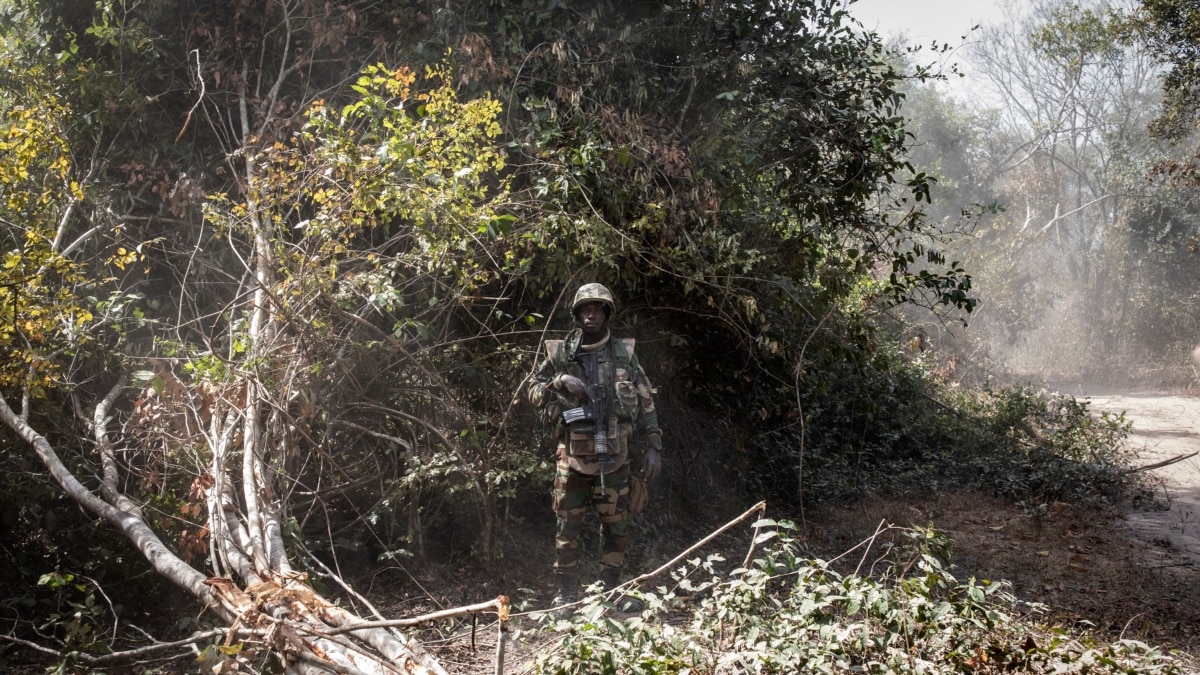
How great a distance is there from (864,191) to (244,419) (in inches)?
179

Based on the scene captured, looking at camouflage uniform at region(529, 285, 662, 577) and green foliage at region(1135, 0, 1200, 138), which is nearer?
camouflage uniform at region(529, 285, 662, 577)

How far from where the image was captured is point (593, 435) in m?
5.22

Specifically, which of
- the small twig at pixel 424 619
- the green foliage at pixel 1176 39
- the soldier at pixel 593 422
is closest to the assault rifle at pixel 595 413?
the soldier at pixel 593 422

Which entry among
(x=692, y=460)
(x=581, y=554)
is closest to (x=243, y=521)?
(x=581, y=554)

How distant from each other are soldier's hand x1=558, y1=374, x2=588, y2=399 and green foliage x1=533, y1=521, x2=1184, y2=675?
155cm

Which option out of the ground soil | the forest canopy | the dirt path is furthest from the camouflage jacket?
the dirt path

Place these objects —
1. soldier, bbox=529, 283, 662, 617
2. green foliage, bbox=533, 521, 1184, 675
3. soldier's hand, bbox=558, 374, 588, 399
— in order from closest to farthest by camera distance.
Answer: green foliage, bbox=533, 521, 1184, 675 → soldier's hand, bbox=558, 374, 588, 399 → soldier, bbox=529, 283, 662, 617

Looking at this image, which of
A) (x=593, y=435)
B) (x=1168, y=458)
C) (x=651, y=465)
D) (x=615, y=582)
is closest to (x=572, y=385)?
(x=593, y=435)

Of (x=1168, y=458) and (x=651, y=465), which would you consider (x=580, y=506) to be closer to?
(x=651, y=465)

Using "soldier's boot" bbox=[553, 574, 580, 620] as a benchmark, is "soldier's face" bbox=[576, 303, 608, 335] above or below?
above

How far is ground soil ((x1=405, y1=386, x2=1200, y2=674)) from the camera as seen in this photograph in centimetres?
470

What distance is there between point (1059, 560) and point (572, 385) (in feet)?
11.8

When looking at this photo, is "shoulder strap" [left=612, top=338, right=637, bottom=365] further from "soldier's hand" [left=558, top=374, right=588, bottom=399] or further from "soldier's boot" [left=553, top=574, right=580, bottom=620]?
"soldier's boot" [left=553, top=574, right=580, bottom=620]

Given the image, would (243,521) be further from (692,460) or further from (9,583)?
(692,460)
